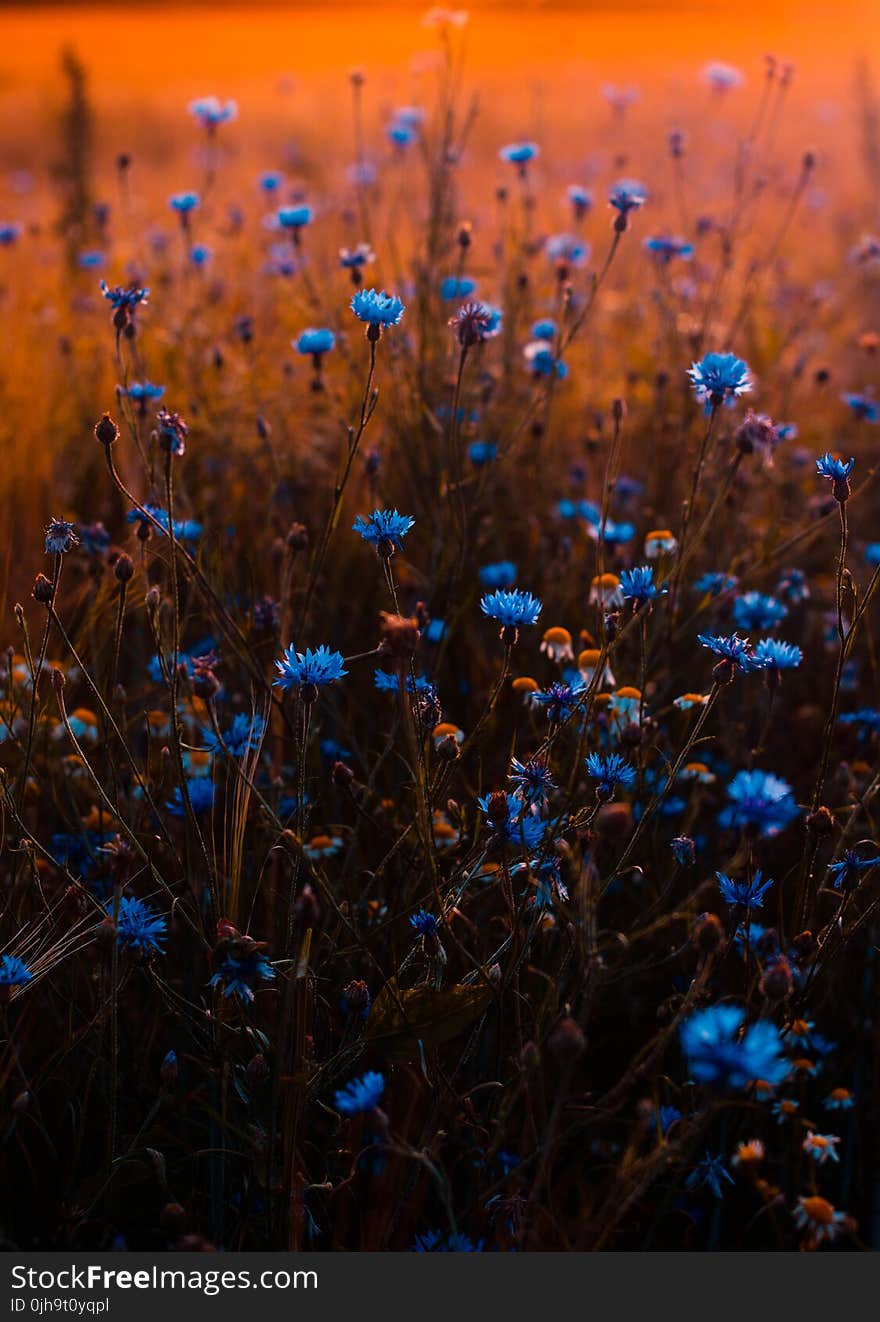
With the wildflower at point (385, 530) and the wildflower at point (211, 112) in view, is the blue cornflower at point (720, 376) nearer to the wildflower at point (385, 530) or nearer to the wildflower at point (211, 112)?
the wildflower at point (385, 530)

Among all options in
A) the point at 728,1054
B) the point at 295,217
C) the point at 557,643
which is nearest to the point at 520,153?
the point at 295,217

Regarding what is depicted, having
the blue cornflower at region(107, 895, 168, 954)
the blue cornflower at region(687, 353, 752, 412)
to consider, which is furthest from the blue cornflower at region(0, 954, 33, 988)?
the blue cornflower at region(687, 353, 752, 412)

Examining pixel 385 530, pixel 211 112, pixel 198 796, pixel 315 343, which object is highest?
pixel 211 112

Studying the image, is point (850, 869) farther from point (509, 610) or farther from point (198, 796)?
point (198, 796)

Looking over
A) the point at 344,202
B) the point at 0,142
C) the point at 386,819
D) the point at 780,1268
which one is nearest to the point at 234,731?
the point at 386,819

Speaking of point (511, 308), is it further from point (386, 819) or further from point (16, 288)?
point (16, 288)

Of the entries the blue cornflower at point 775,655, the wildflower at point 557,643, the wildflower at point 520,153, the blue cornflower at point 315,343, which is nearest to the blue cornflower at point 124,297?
the blue cornflower at point 315,343
